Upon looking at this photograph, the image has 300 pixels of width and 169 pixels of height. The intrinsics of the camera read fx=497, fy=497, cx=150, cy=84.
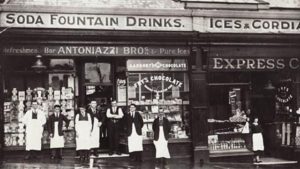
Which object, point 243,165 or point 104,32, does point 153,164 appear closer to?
point 243,165

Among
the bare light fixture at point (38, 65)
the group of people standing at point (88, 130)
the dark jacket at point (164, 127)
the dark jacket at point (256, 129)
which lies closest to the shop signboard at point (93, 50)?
the bare light fixture at point (38, 65)

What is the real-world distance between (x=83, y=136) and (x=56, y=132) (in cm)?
84

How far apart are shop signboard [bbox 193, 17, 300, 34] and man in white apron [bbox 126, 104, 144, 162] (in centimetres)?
335

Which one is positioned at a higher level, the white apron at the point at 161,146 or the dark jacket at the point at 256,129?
the dark jacket at the point at 256,129

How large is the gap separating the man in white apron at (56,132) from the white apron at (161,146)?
2792mm

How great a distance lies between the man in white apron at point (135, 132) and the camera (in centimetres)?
1479

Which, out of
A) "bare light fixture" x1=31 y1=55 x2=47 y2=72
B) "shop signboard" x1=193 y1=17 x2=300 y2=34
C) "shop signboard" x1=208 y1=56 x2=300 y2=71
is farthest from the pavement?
"shop signboard" x1=193 y1=17 x2=300 y2=34

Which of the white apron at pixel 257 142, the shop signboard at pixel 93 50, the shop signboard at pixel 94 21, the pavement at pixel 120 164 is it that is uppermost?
the shop signboard at pixel 94 21

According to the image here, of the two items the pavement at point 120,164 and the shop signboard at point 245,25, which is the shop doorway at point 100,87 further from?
the shop signboard at point 245,25

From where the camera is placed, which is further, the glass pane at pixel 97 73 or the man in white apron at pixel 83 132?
the glass pane at pixel 97 73

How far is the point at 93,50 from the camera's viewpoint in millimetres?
14961

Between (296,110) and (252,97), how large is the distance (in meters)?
1.70

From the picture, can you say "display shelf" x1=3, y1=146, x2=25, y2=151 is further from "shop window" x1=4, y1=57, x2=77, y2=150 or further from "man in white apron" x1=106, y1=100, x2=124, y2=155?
"man in white apron" x1=106, y1=100, x2=124, y2=155

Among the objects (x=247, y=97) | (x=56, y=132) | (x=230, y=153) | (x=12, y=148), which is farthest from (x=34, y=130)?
(x=247, y=97)
